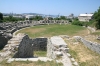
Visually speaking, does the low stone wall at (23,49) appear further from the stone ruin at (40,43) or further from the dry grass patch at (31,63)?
the stone ruin at (40,43)

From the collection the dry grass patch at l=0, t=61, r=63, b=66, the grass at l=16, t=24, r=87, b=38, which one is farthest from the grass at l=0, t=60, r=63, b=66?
the grass at l=16, t=24, r=87, b=38

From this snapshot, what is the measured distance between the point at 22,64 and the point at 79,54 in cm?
520

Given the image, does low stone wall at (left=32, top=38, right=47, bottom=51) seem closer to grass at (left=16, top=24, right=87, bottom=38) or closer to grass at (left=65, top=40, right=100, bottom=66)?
grass at (left=65, top=40, right=100, bottom=66)

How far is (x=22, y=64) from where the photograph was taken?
7156 millimetres

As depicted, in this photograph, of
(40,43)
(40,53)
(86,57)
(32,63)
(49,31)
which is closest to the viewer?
(32,63)

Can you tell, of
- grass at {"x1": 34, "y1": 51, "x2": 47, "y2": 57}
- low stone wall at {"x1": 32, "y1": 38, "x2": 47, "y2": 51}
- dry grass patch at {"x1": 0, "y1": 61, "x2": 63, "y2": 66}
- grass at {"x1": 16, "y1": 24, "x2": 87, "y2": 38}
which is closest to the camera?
dry grass patch at {"x1": 0, "y1": 61, "x2": 63, "y2": 66}

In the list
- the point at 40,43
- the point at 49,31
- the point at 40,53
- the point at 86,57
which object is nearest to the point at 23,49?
the point at 86,57

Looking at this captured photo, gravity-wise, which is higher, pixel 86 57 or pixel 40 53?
pixel 86 57

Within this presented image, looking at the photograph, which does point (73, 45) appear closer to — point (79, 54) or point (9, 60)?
point (79, 54)

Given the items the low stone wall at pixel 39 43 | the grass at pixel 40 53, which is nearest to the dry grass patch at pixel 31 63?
the grass at pixel 40 53

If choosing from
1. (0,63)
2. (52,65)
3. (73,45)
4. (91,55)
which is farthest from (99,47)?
(0,63)

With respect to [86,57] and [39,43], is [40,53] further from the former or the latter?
[86,57]

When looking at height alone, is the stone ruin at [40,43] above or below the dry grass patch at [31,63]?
below

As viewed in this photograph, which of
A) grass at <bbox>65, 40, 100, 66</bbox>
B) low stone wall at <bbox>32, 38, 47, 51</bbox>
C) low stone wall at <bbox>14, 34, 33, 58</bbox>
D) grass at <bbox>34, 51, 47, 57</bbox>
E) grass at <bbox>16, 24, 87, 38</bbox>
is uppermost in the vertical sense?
low stone wall at <bbox>14, 34, 33, 58</bbox>
